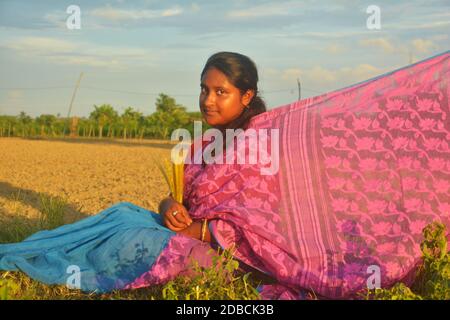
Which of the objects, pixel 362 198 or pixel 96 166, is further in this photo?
pixel 96 166

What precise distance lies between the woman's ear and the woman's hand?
31.0 inches

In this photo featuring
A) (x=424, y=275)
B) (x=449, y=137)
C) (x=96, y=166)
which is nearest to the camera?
(x=424, y=275)

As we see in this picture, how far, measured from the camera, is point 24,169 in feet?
45.1

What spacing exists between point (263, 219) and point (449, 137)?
1.30 meters

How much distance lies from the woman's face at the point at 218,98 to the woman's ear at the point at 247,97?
0.13ft

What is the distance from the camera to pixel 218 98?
392cm

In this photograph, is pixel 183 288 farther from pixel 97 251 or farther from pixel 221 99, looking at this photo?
pixel 221 99

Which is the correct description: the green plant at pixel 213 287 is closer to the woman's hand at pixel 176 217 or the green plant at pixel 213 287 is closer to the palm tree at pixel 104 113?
the woman's hand at pixel 176 217

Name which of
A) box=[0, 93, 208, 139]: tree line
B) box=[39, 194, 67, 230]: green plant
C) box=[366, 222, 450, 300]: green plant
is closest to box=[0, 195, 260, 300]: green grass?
box=[366, 222, 450, 300]: green plant

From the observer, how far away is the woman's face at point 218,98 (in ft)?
12.8

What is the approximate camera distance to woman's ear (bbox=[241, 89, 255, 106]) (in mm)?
4031

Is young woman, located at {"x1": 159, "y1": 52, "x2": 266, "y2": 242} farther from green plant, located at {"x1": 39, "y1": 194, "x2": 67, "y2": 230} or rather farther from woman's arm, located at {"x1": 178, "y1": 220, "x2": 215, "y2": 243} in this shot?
green plant, located at {"x1": 39, "y1": 194, "x2": 67, "y2": 230}
